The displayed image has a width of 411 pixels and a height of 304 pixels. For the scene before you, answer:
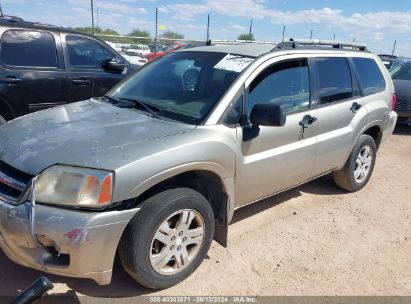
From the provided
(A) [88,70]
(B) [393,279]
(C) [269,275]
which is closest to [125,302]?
(C) [269,275]

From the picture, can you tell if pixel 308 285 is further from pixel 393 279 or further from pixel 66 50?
pixel 66 50

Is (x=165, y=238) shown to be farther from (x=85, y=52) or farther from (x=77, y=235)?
(x=85, y=52)

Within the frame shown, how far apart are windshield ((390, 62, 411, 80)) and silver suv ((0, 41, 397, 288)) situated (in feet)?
21.0

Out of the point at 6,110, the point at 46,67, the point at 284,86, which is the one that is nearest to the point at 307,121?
the point at 284,86

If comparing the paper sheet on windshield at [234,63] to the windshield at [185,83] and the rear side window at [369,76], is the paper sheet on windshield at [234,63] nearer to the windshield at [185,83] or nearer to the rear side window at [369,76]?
the windshield at [185,83]

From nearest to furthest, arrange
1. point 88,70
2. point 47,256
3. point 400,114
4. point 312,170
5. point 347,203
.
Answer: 1. point 47,256
2. point 312,170
3. point 347,203
4. point 88,70
5. point 400,114

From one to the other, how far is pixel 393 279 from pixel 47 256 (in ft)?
9.02

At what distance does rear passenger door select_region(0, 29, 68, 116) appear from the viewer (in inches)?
203

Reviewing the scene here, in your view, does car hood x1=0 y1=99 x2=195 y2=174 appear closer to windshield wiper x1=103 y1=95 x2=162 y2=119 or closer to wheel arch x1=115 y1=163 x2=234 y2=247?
windshield wiper x1=103 y1=95 x2=162 y2=119

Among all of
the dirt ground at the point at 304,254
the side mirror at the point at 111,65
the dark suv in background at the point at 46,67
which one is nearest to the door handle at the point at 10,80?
the dark suv in background at the point at 46,67

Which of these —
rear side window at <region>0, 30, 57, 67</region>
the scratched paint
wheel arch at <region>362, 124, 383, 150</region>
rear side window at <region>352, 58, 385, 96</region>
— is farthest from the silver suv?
rear side window at <region>0, 30, 57, 67</region>

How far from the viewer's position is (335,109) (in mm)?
4328

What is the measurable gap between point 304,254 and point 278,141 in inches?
42.2

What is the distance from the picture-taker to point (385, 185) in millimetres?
5547
